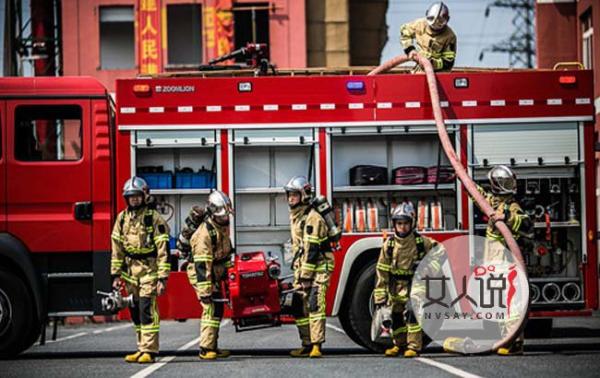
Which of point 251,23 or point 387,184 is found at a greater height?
point 251,23

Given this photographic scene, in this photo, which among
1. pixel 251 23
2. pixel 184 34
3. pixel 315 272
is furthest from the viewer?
pixel 251 23

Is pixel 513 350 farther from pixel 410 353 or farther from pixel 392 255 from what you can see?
pixel 392 255

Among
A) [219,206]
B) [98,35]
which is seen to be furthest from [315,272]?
[98,35]

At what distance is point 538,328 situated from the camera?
59.6 feet

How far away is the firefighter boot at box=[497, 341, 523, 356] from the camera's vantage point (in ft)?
47.9

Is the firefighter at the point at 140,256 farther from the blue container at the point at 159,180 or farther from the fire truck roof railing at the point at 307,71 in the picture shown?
the fire truck roof railing at the point at 307,71

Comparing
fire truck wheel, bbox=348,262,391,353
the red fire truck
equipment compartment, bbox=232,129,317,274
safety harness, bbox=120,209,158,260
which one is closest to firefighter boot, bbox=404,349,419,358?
fire truck wheel, bbox=348,262,391,353

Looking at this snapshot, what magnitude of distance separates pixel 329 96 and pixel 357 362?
3327mm

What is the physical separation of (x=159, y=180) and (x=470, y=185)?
3.60m

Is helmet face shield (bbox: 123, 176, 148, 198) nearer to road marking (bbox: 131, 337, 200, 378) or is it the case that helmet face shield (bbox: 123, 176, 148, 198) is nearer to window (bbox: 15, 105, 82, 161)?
window (bbox: 15, 105, 82, 161)

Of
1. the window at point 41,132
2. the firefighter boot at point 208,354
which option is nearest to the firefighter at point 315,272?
the firefighter boot at point 208,354

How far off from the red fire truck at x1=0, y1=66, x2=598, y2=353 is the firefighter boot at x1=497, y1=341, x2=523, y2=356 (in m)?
0.99

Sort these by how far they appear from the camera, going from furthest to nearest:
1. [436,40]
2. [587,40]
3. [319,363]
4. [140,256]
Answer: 1. [587,40]
2. [436,40]
3. [140,256]
4. [319,363]

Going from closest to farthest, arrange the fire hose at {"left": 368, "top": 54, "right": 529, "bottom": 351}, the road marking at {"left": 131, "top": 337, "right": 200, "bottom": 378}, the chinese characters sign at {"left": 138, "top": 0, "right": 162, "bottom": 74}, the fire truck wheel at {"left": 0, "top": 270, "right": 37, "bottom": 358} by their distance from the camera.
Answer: the road marking at {"left": 131, "top": 337, "right": 200, "bottom": 378} < the fire hose at {"left": 368, "top": 54, "right": 529, "bottom": 351} < the fire truck wheel at {"left": 0, "top": 270, "right": 37, "bottom": 358} < the chinese characters sign at {"left": 138, "top": 0, "right": 162, "bottom": 74}
